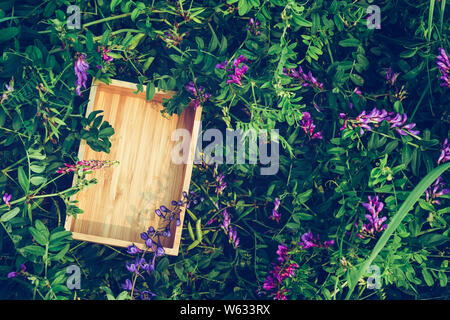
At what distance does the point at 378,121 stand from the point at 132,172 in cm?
122

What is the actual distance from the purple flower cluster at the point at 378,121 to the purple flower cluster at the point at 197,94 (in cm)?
65

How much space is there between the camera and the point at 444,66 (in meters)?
1.56

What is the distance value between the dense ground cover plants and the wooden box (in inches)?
3.7

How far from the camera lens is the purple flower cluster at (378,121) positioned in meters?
1.55

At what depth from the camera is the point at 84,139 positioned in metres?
1.67

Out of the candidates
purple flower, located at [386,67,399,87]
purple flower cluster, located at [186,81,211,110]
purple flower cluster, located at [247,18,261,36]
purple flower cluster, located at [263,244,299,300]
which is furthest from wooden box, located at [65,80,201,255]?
purple flower, located at [386,67,399,87]

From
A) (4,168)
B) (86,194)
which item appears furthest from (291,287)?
(4,168)

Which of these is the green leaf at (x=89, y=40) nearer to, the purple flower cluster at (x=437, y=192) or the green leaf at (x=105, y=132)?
the green leaf at (x=105, y=132)

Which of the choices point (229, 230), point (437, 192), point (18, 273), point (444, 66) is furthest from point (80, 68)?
point (437, 192)

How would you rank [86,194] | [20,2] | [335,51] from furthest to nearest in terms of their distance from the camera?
[86,194] → [335,51] → [20,2]

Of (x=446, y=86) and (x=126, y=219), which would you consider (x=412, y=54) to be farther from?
(x=126, y=219)

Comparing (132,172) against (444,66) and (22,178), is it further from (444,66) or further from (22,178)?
(444,66)

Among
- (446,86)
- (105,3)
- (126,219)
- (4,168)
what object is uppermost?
(105,3)

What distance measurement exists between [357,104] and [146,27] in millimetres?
1036
